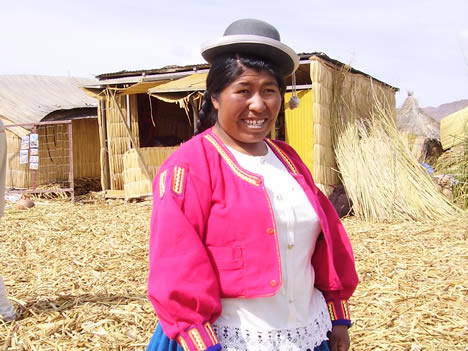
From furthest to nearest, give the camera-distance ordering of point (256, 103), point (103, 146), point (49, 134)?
1. point (49, 134)
2. point (103, 146)
3. point (256, 103)

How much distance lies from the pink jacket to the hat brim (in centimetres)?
27

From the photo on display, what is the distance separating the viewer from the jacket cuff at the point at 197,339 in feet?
4.25

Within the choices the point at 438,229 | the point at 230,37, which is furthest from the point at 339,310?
the point at 438,229

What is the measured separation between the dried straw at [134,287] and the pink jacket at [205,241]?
2.07 metres

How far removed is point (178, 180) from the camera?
137 centimetres

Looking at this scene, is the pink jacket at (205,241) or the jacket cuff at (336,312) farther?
the jacket cuff at (336,312)

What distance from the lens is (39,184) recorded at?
12.5 meters

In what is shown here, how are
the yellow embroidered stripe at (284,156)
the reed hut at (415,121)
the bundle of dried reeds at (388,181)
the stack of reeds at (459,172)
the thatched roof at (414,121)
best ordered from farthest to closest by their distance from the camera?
the thatched roof at (414,121)
the reed hut at (415,121)
the stack of reeds at (459,172)
the bundle of dried reeds at (388,181)
the yellow embroidered stripe at (284,156)

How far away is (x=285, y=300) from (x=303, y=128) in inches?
274

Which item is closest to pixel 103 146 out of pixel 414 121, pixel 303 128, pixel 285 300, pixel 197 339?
pixel 303 128

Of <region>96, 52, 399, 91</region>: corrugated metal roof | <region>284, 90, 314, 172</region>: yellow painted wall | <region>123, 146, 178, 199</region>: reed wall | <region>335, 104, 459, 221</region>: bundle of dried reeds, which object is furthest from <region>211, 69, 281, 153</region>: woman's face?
<region>123, 146, 178, 199</region>: reed wall

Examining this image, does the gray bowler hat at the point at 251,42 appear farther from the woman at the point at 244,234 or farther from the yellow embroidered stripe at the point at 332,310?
the yellow embroidered stripe at the point at 332,310

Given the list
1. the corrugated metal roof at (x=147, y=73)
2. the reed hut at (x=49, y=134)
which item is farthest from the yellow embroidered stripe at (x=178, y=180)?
the reed hut at (x=49, y=134)

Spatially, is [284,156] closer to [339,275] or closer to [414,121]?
[339,275]
